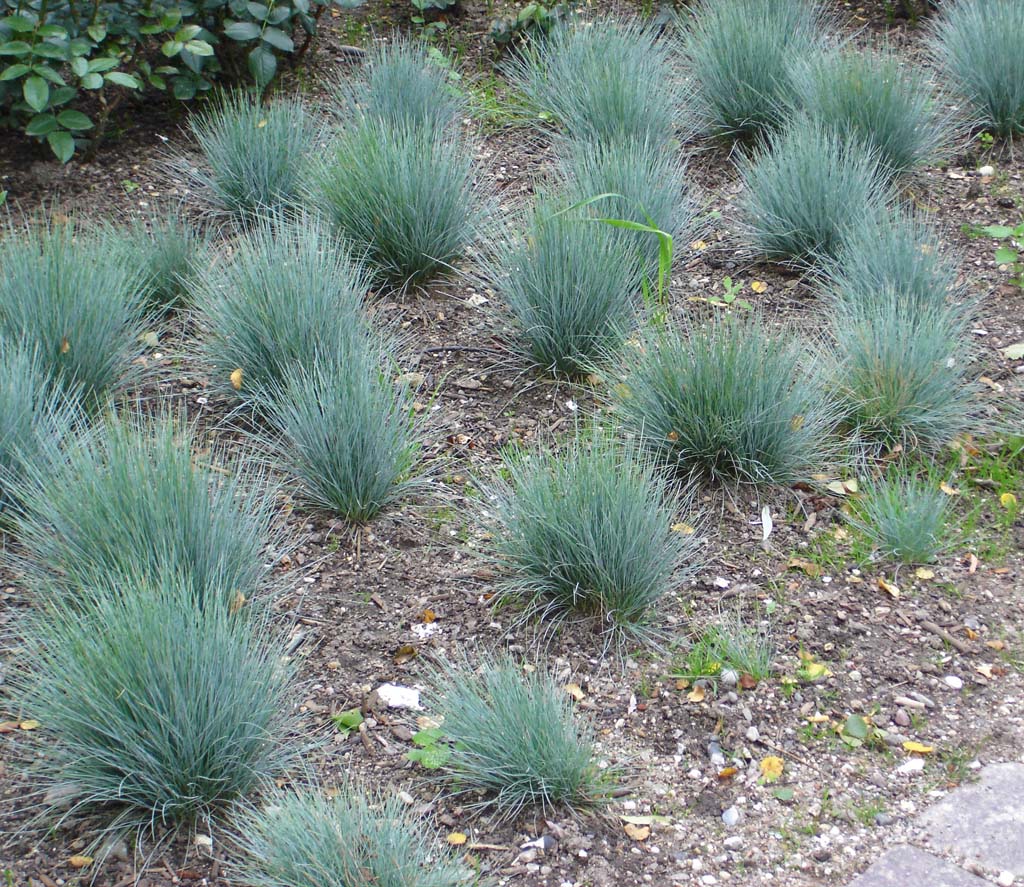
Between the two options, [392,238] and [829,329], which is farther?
[392,238]

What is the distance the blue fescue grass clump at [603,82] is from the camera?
4.65 meters

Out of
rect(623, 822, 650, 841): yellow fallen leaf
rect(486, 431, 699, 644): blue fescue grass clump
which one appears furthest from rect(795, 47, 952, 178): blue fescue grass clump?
rect(623, 822, 650, 841): yellow fallen leaf

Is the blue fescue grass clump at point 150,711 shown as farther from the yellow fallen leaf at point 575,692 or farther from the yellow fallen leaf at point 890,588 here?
the yellow fallen leaf at point 890,588

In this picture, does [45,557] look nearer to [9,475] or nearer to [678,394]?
[9,475]

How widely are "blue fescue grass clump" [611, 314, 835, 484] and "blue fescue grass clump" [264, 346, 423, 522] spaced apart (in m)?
0.67

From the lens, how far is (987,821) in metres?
2.33

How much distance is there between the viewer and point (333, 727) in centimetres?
261

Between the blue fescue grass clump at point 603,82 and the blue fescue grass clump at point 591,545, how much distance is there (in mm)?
1925

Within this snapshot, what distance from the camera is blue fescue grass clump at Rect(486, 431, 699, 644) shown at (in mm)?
2795

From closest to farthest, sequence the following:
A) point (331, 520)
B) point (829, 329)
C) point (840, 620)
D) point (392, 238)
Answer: point (840, 620)
point (331, 520)
point (829, 329)
point (392, 238)

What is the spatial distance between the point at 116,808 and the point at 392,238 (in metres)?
2.26

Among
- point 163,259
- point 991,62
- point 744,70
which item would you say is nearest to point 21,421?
point 163,259

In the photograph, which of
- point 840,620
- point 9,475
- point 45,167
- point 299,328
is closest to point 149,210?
point 45,167

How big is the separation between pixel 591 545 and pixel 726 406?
0.66 metres
